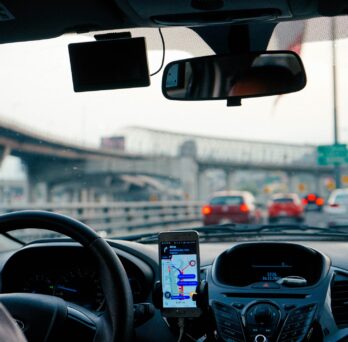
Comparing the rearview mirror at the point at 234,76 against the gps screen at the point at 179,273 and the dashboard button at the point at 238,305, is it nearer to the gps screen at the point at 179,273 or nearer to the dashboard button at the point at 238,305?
the gps screen at the point at 179,273

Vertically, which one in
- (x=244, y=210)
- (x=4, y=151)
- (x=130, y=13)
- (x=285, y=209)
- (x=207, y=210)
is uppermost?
(x=4, y=151)

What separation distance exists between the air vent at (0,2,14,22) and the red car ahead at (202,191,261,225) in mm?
24461

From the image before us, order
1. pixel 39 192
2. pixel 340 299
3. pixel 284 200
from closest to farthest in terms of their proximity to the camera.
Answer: pixel 340 299 → pixel 284 200 → pixel 39 192

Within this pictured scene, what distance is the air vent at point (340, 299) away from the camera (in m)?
3.91

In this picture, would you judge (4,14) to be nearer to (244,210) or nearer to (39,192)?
(244,210)

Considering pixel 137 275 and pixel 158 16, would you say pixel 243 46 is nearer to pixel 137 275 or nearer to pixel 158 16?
pixel 158 16

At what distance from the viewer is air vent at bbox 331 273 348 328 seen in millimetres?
3908

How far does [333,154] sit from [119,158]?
20.7 metres

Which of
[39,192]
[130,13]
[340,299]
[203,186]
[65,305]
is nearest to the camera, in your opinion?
[65,305]

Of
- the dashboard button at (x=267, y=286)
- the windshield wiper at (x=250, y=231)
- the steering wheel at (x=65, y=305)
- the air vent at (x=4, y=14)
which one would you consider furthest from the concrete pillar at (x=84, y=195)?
the steering wheel at (x=65, y=305)

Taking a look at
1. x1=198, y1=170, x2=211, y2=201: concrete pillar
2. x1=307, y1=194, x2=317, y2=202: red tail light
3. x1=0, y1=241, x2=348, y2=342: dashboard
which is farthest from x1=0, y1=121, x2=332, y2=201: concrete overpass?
A: x1=0, y1=241, x2=348, y2=342: dashboard

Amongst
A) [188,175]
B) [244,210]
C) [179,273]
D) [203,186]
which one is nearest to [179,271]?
[179,273]

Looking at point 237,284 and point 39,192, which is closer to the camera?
point 237,284

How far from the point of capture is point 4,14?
3.69 meters
